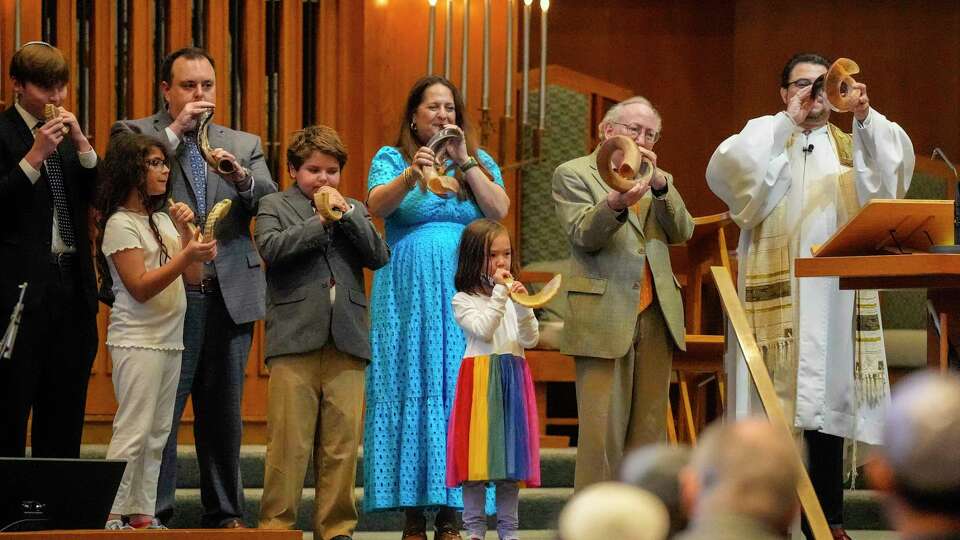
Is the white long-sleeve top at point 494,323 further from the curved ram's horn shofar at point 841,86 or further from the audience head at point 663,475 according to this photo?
the audience head at point 663,475

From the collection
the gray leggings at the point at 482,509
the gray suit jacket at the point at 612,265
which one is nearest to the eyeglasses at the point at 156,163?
the gray suit jacket at the point at 612,265

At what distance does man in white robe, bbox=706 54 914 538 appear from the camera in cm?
475

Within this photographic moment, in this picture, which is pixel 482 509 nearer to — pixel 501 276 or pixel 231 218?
pixel 501 276

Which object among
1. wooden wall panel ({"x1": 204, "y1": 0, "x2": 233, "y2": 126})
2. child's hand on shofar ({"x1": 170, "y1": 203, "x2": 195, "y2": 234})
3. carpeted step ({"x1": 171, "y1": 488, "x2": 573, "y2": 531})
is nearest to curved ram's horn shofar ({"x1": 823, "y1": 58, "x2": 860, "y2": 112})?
carpeted step ({"x1": 171, "y1": 488, "x2": 573, "y2": 531})

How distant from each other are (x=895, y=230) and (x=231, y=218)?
7.00 ft

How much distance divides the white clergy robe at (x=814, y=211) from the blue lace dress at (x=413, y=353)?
0.88 metres

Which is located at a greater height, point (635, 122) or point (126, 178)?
point (635, 122)

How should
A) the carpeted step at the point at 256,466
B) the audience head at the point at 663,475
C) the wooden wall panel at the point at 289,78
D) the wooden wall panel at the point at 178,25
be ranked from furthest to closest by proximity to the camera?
the wooden wall panel at the point at 289,78, the wooden wall panel at the point at 178,25, the carpeted step at the point at 256,466, the audience head at the point at 663,475

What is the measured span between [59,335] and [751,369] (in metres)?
2.08

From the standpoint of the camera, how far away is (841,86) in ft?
14.6

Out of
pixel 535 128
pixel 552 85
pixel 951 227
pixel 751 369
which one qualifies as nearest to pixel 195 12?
pixel 535 128

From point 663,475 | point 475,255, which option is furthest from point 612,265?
point 663,475

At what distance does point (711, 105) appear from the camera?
9.31m

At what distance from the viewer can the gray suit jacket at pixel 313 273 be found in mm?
4582
